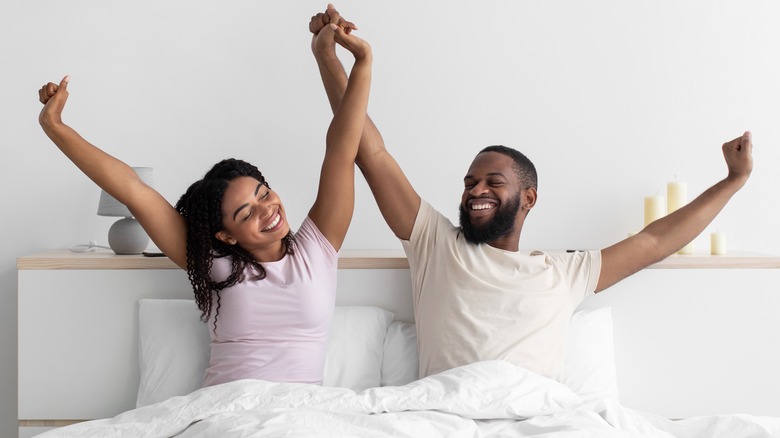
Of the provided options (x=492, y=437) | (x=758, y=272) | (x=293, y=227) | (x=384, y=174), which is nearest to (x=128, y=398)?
(x=293, y=227)

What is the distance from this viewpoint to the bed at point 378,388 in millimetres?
1847

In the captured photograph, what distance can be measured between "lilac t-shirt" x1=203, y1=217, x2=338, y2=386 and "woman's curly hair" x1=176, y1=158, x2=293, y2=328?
0.02 meters

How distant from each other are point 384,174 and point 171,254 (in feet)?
1.96

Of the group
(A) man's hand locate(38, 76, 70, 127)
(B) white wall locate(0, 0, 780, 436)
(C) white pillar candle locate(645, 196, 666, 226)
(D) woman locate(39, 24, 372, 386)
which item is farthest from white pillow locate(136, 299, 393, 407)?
(C) white pillar candle locate(645, 196, 666, 226)

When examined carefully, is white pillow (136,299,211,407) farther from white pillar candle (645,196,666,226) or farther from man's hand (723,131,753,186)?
man's hand (723,131,753,186)

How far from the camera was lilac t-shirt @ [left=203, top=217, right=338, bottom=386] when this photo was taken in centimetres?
217

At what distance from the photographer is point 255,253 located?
225 centimetres

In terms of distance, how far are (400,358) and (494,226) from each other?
46 centimetres

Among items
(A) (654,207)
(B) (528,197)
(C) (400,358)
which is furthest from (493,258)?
(A) (654,207)

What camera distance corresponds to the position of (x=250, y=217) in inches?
85.3

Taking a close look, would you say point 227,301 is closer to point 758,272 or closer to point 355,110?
point 355,110

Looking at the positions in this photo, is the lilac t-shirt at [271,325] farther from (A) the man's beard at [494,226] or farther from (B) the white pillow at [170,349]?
(A) the man's beard at [494,226]

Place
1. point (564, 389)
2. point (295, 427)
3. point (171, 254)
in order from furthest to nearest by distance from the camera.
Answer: point (171, 254) < point (564, 389) < point (295, 427)

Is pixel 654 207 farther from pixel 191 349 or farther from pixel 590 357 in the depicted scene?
pixel 191 349
